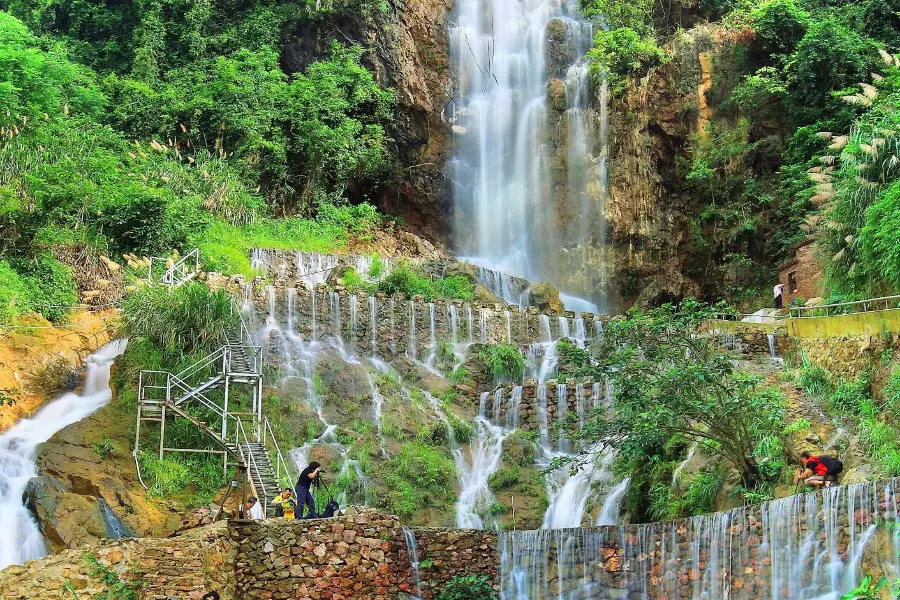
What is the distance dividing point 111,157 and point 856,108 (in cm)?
2204

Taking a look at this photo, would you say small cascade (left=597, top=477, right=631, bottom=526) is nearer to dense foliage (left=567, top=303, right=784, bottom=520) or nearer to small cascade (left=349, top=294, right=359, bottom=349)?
dense foliage (left=567, top=303, right=784, bottom=520)

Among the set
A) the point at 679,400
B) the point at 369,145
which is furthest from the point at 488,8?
the point at 679,400

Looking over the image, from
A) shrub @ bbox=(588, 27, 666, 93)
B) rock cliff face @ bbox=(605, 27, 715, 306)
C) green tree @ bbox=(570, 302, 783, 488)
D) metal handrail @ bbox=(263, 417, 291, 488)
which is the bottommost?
metal handrail @ bbox=(263, 417, 291, 488)

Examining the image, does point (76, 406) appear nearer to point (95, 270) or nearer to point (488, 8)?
point (95, 270)

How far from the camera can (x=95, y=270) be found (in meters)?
25.1

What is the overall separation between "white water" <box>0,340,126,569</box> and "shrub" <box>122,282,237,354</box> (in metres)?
1.74

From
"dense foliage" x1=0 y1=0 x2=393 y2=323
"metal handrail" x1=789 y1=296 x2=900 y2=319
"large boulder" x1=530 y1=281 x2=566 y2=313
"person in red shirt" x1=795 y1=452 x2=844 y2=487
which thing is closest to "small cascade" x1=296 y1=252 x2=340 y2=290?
"dense foliage" x1=0 y1=0 x2=393 y2=323

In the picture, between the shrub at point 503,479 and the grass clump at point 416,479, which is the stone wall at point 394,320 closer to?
the grass clump at point 416,479

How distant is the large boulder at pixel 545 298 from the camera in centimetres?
2779

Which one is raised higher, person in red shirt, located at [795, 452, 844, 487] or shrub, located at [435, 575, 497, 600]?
person in red shirt, located at [795, 452, 844, 487]

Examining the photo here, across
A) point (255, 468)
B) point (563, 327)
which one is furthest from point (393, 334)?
point (255, 468)

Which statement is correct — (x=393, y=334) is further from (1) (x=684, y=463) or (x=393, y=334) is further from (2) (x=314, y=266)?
→ (1) (x=684, y=463)

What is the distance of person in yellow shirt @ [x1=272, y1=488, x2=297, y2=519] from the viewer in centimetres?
1534

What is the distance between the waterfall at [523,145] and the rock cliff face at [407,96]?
0.63m
